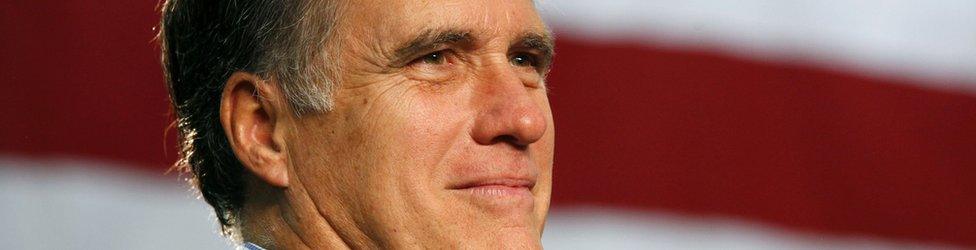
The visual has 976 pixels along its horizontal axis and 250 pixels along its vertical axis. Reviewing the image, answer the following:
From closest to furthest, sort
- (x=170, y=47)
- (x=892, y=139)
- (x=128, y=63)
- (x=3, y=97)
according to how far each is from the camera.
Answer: (x=170, y=47), (x=3, y=97), (x=128, y=63), (x=892, y=139)

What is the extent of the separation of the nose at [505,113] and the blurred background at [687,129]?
51.2 inches

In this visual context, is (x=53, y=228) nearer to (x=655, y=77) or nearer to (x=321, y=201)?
(x=321, y=201)

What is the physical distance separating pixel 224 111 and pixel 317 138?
0.14 metres

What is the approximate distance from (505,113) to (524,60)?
18 cm

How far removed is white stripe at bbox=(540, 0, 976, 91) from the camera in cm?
→ 346

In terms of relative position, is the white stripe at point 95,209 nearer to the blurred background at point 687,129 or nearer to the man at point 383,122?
the blurred background at point 687,129

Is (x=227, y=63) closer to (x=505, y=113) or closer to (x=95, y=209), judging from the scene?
(x=505, y=113)

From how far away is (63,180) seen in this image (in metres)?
2.73

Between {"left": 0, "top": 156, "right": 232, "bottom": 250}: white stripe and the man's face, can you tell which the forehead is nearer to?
the man's face

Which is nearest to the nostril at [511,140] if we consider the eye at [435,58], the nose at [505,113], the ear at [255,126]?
the nose at [505,113]

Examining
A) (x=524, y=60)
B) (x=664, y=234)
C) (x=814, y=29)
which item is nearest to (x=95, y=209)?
(x=524, y=60)

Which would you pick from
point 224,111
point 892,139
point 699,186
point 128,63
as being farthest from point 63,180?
point 892,139

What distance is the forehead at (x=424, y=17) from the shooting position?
5.23 feet

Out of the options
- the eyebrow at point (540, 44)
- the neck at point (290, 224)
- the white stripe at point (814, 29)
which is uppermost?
the white stripe at point (814, 29)
